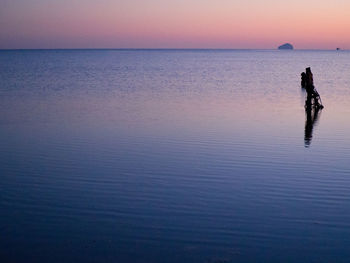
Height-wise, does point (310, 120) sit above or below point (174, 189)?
below

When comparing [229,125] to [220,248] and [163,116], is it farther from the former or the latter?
[220,248]

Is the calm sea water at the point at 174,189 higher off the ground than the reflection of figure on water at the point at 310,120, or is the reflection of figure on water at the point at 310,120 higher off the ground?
the calm sea water at the point at 174,189

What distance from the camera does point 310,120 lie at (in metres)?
21.9

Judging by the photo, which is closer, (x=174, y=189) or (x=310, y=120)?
(x=174, y=189)

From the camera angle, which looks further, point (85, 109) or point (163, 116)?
point (85, 109)

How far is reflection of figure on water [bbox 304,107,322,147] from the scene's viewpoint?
1716 centimetres

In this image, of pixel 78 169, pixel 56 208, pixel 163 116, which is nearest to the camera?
pixel 56 208

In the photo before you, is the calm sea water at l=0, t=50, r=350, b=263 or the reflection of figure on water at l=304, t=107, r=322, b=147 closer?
the calm sea water at l=0, t=50, r=350, b=263

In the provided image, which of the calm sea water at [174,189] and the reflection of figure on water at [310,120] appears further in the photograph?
the reflection of figure on water at [310,120]

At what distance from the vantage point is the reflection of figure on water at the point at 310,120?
1716cm

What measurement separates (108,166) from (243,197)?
4545 millimetres

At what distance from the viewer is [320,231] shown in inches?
318

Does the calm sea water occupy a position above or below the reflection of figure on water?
above

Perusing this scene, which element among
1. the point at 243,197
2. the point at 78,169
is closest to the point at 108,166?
the point at 78,169
